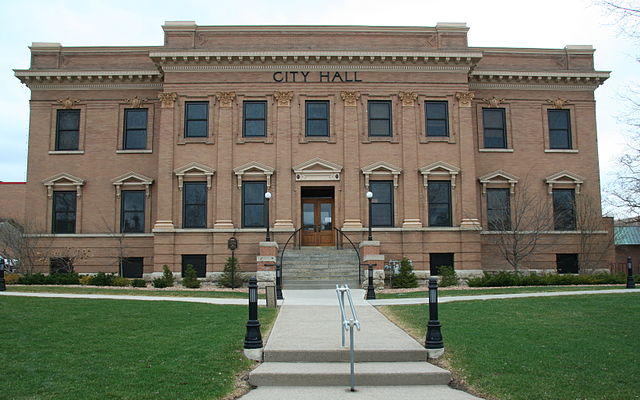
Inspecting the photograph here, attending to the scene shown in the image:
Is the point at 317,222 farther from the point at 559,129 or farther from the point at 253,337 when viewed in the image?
the point at 253,337

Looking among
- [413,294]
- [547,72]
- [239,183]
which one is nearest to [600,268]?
[547,72]

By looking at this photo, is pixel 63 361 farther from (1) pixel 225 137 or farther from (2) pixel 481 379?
(1) pixel 225 137

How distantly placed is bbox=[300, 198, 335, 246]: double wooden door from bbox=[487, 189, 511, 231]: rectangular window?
27.1ft

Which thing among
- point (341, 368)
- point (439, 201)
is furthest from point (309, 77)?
point (341, 368)

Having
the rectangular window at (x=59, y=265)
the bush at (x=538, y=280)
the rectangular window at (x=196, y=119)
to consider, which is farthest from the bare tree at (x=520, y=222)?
the rectangular window at (x=59, y=265)

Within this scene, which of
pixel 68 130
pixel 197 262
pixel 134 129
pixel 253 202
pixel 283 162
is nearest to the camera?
pixel 197 262

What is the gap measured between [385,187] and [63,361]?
2138 centimetres

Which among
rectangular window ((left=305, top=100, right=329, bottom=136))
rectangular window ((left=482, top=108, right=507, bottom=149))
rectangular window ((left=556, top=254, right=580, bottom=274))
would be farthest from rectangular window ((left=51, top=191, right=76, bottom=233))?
rectangular window ((left=556, top=254, right=580, bottom=274))

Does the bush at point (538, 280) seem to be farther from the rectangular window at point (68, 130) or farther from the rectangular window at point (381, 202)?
the rectangular window at point (68, 130)

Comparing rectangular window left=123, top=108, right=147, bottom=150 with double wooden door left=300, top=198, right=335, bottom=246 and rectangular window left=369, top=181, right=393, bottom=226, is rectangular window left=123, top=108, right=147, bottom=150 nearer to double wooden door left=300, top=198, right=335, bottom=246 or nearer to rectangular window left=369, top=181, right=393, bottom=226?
double wooden door left=300, top=198, right=335, bottom=246

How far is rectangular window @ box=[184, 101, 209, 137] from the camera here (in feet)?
95.7

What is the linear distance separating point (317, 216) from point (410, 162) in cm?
529

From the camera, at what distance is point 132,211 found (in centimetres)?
3047

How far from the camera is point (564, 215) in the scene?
30672 mm
